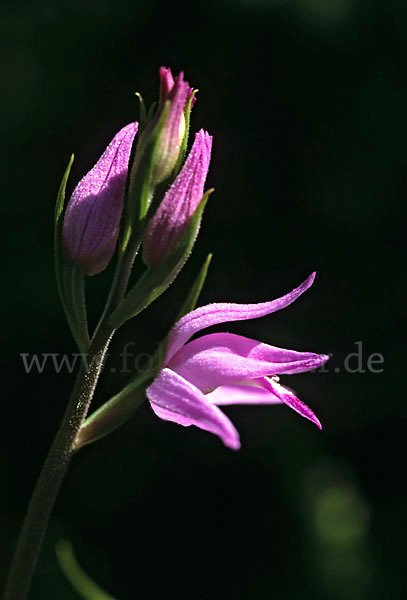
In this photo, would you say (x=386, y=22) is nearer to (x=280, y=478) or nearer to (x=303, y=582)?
(x=280, y=478)

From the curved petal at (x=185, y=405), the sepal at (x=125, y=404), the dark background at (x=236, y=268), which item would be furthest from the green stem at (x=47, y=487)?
the dark background at (x=236, y=268)

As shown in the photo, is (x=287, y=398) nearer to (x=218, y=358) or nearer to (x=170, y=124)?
(x=218, y=358)

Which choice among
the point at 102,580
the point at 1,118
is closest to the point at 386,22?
the point at 1,118

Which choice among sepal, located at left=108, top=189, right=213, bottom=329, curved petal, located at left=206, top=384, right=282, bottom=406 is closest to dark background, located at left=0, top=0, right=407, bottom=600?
curved petal, located at left=206, top=384, right=282, bottom=406

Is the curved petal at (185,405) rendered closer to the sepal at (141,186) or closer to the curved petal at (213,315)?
the curved petal at (213,315)

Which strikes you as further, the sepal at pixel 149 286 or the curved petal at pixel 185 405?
the sepal at pixel 149 286

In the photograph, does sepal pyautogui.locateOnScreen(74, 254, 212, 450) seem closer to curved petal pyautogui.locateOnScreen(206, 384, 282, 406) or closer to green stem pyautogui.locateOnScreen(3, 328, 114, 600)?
green stem pyautogui.locateOnScreen(3, 328, 114, 600)

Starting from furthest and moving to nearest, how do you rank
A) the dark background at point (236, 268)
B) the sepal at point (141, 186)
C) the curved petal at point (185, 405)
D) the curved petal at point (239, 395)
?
the dark background at point (236, 268) → the curved petal at point (239, 395) → the sepal at point (141, 186) → the curved petal at point (185, 405)
